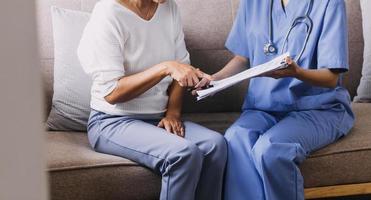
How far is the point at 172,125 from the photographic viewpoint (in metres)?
1.53

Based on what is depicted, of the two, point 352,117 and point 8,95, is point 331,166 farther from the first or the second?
point 8,95

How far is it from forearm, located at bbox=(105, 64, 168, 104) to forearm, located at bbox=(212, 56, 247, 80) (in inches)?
10.2

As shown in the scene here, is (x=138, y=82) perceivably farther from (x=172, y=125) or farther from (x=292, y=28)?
(x=292, y=28)

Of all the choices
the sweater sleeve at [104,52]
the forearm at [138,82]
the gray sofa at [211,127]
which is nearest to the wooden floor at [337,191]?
the gray sofa at [211,127]

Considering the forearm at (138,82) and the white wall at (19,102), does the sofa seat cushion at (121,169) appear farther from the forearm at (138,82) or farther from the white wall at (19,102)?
the white wall at (19,102)

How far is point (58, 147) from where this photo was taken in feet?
4.89

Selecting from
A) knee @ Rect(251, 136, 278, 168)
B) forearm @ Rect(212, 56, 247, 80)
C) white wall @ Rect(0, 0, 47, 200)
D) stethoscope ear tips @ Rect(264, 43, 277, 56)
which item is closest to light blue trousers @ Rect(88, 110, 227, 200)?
knee @ Rect(251, 136, 278, 168)

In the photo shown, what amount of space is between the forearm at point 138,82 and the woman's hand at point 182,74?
2 centimetres

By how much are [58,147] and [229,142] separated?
501mm

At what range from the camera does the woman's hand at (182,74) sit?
1.41 m

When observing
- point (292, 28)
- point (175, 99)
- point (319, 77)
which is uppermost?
point (292, 28)

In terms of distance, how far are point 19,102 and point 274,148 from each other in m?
1.11

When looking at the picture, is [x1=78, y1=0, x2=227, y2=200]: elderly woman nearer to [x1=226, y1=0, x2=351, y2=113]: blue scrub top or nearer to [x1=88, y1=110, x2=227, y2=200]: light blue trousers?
[x1=88, y1=110, x2=227, y2=200]: light blue trousers

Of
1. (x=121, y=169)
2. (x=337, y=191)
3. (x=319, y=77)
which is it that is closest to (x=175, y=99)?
(x=121, y=169)
